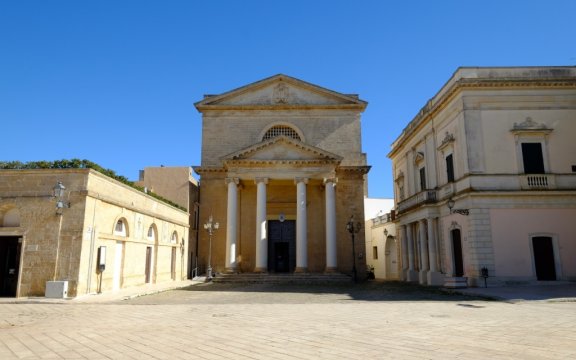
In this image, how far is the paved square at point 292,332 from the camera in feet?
20.6

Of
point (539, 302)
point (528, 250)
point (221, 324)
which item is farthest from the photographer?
point (528, 250)

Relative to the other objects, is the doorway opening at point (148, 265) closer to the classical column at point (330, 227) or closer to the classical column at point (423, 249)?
the classical column at point (330, 227)

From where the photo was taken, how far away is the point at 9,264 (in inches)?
659

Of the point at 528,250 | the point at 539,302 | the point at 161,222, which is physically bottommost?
the point at 539,302

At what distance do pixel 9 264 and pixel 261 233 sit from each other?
13.6 metres

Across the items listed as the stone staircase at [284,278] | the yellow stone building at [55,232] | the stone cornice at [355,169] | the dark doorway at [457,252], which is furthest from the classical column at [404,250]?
the yellow stone building at [55,232]

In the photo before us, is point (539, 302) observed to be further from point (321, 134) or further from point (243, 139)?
point (243, 139)

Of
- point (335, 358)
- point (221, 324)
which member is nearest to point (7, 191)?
point (221, 324)

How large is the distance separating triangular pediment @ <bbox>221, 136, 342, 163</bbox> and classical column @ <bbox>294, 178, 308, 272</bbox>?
1609 millimetres

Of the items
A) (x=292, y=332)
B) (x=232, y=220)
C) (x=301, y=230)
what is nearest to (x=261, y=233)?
(x=232, y=220)

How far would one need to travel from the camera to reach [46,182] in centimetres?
1634

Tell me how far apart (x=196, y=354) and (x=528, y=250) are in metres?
19.4

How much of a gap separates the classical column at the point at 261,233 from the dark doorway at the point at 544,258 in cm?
1481

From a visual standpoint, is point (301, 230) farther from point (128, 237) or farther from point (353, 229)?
point (128, 237)
